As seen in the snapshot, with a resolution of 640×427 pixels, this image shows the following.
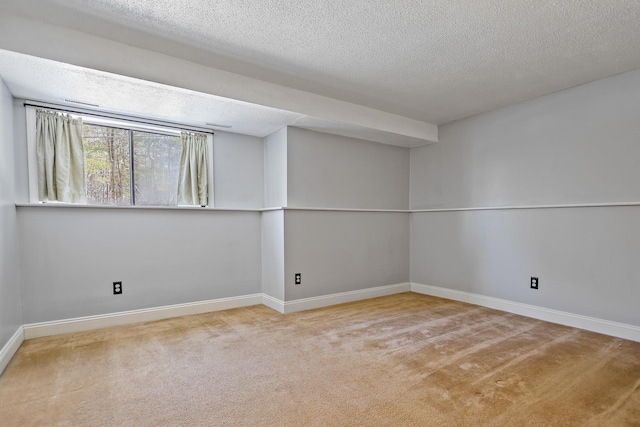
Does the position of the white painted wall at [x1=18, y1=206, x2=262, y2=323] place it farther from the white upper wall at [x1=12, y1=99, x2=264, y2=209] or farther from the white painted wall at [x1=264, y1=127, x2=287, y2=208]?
the white painted wall at [x1=264, y1=127, x2=287, y2=208]

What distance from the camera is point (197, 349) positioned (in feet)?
8.84

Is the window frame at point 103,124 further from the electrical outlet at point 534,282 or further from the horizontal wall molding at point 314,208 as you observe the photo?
the electrical outlet at point 534,282

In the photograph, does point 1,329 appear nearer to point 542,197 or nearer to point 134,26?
point 134,26

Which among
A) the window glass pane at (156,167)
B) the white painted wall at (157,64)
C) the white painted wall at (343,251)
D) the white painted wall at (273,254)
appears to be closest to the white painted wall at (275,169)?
the white painted wall at (273,254)

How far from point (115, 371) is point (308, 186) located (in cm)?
266

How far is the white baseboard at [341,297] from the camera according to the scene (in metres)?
3.84

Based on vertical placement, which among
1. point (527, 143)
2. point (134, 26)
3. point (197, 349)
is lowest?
→ point (197, 349)

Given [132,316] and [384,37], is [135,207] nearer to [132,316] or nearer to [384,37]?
[132,316]

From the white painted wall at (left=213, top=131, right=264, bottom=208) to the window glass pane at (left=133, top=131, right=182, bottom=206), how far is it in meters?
0.47

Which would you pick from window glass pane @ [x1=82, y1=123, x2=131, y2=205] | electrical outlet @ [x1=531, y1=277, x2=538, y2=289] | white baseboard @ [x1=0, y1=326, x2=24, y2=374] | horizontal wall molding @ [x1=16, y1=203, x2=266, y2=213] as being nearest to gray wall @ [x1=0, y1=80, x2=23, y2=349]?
white baseboard @ [x1=0, y1=326, x2=24, y2=374]

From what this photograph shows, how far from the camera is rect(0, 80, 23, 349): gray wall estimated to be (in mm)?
2414

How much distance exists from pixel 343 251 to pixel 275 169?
1.42 m

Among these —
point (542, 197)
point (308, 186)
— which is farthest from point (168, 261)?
point (542, 197)

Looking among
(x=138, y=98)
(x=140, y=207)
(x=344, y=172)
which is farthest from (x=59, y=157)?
(x=344, y=172)
